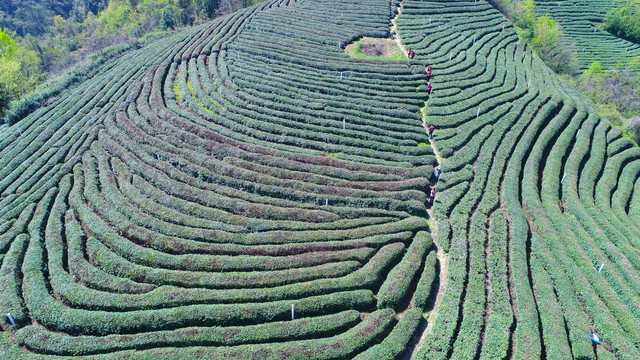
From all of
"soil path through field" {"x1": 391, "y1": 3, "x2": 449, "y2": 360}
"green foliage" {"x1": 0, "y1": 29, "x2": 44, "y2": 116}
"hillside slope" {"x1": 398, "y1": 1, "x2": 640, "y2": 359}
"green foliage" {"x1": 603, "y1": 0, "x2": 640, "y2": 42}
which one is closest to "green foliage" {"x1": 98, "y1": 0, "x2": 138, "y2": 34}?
"green foliage" {"x1": 0, "y1": 29, "x2": 44, "y2": 116}

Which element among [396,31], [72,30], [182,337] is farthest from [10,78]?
[72,30]

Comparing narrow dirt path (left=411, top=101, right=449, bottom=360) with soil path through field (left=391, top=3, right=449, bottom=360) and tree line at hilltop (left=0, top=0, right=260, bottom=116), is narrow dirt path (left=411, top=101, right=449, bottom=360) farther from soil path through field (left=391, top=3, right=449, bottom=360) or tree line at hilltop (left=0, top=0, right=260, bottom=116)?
tree line at hilltop (left=0, top=0, right=260, bottom=116)

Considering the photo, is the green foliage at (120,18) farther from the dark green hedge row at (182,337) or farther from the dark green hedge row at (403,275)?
the dark green hedge row at (403,275)

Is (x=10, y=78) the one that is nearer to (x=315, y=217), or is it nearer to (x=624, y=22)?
(x=315, y=217)

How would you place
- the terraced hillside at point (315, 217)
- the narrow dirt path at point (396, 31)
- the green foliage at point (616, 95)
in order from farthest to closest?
the narrow dirt path at point (396, 31) < the green foliage at point (616, 95) < the terraced hillside at point (315, 217)

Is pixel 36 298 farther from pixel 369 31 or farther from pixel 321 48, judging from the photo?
pixel 369 31

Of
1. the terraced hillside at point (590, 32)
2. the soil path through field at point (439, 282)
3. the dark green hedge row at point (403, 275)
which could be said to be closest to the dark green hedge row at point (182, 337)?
the dark green hedge row at point (403, 275)

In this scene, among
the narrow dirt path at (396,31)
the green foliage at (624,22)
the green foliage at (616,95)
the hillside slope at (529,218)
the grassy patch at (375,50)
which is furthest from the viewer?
the green foliage at (624,22)
